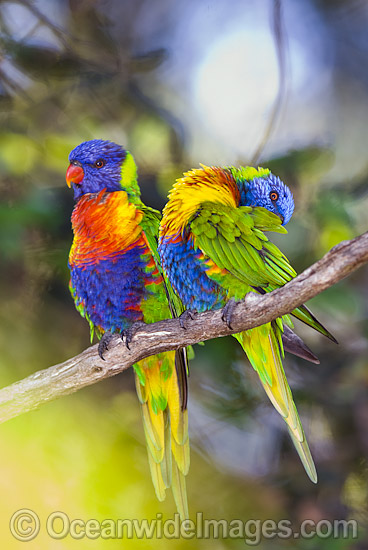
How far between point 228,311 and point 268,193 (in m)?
0.33

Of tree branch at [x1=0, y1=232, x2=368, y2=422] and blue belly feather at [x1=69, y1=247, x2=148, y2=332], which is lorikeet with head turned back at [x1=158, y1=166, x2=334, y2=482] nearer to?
tree branch at [x1=0, y1=232, x2=368, y2=422]

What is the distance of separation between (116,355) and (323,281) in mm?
677

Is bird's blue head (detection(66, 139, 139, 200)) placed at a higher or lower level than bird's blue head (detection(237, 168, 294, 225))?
higher

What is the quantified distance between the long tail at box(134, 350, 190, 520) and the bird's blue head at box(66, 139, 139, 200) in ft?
1.83

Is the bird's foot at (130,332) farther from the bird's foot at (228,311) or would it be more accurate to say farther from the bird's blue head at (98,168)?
the bird's blue head at (98,168)

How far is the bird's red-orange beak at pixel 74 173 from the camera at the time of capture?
1532 mm

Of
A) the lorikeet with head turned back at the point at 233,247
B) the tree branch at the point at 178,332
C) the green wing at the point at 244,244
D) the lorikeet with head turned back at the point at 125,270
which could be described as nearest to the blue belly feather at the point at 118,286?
the lorikeet with head turned back at the point at 125,270

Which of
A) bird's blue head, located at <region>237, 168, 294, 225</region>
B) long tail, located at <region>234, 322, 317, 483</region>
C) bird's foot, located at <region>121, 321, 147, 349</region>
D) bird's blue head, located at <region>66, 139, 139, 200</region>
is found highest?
bird's blue head, located at <region>66, 139, 139, 200</region>

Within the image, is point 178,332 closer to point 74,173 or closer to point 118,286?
point 118,286

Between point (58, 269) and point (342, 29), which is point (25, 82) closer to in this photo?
point (58, 269)

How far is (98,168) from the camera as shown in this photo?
1.56 metres

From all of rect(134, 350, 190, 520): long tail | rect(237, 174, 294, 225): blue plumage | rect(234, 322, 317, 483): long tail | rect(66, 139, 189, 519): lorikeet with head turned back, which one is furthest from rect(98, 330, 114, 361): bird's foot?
rect(237, 174, 294, 225): blue plumage

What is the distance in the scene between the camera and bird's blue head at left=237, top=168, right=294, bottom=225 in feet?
4.39

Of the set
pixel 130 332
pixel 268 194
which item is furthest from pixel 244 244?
pixel 130 332
